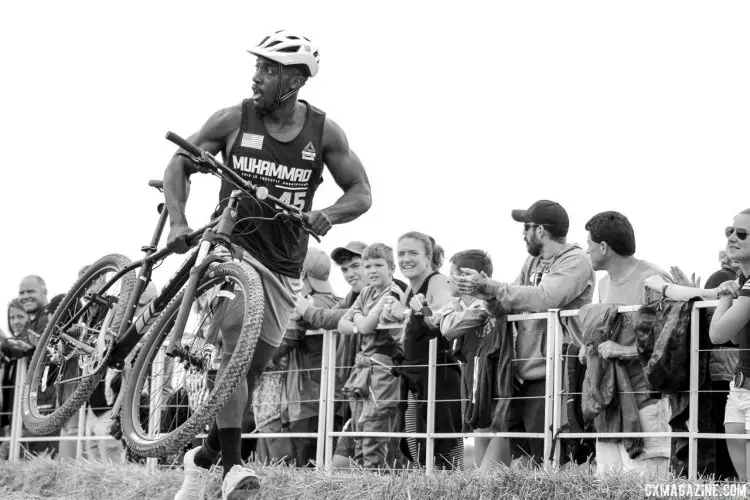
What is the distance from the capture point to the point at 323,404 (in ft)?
36.2

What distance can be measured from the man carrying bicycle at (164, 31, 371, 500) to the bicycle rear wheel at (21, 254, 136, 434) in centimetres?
86

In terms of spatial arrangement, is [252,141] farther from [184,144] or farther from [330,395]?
[330,395]

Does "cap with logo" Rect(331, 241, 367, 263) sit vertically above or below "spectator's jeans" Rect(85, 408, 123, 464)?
above

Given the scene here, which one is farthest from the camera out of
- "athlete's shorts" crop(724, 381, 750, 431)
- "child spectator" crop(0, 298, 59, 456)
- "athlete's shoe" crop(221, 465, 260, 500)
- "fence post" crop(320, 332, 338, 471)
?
"child spectator" crop(0, 298, 59, 456)

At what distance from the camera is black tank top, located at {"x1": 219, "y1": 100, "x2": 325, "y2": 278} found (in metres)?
8.49

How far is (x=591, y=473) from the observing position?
301 inches

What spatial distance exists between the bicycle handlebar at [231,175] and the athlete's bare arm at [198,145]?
52cm

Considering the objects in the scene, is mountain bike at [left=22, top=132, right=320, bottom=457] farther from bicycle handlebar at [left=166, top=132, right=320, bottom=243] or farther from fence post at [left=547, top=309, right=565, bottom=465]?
fence post at [left=547, top=309, right=565, bottom=465]

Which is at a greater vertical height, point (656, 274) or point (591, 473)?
point (656, 274)

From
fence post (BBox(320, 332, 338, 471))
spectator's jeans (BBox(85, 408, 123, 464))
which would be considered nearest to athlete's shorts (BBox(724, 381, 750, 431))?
fence post (BBox(320, 332, 338, 471))

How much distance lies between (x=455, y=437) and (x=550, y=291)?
1.40 metres

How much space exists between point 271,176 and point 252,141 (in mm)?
256

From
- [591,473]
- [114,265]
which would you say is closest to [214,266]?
[114,265]

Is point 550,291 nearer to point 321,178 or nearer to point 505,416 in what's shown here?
point 505,416
